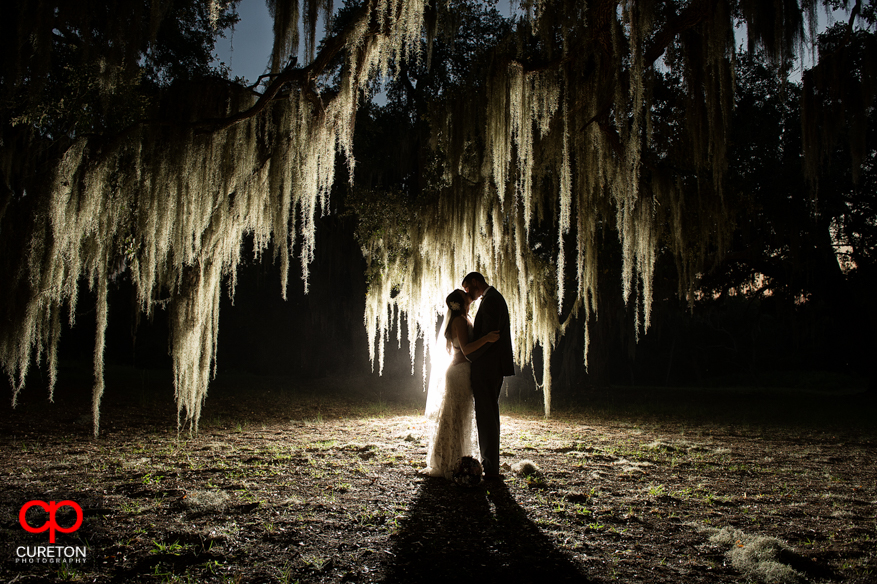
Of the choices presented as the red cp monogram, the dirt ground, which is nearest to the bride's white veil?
the dirt ground

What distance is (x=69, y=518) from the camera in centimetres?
220

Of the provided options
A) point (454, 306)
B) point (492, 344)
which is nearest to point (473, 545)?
point (492, 344)

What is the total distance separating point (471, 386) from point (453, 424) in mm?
296

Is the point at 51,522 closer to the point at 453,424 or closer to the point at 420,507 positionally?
the point at 420,507

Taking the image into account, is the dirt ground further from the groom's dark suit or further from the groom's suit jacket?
the groom's suit jacket

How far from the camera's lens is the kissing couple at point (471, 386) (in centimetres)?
321

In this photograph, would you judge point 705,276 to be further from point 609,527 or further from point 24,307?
point 24,307

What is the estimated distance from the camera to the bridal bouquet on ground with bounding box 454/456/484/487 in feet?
9.84

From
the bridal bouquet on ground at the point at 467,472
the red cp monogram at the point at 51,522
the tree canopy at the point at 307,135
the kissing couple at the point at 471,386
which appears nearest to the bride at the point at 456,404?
the kissing couple at the point at 471,386

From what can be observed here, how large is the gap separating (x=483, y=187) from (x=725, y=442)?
153 inches

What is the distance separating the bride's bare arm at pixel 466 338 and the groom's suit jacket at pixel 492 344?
4 cm

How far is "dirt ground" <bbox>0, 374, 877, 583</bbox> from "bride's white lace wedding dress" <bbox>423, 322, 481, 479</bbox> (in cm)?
14

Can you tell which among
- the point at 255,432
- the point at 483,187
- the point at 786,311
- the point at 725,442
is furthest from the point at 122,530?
the point at 786,311

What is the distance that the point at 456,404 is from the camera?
328 cm
